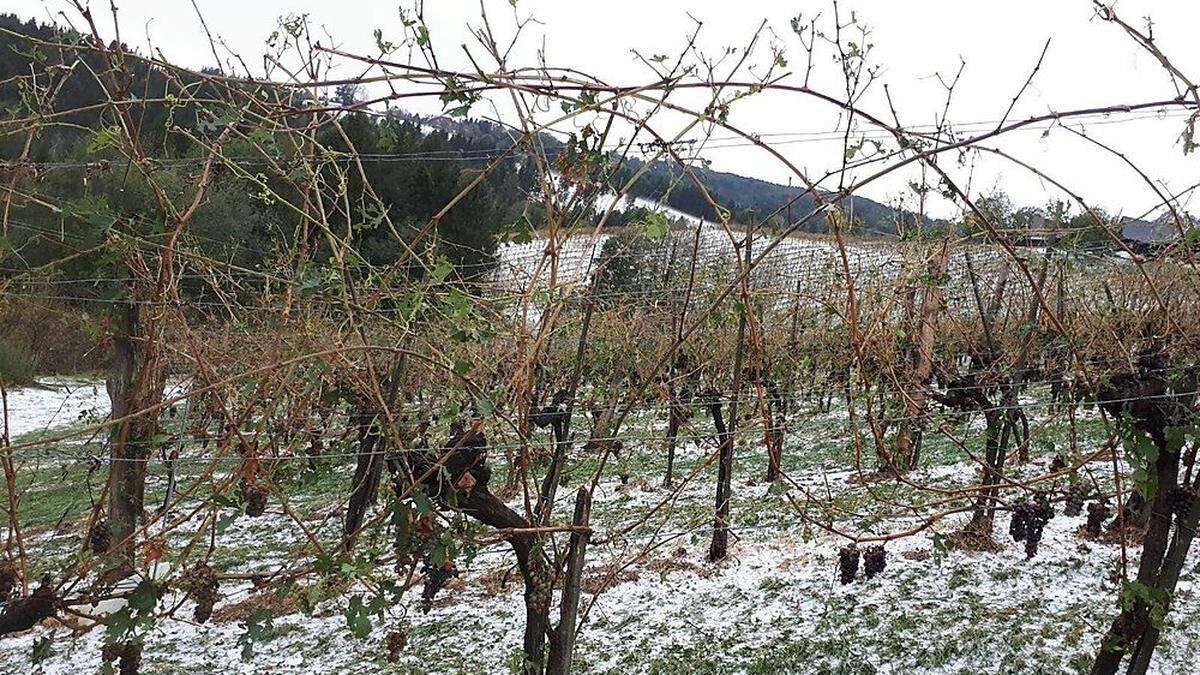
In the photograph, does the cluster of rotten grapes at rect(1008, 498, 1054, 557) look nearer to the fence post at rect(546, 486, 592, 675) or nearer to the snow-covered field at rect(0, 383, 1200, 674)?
the snow-covered field at rect(0, 383, 1200, 674)

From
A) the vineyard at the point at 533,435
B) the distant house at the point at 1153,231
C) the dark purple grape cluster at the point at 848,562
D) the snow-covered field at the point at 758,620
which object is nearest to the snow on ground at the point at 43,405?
the vineyard at the point at 533,435

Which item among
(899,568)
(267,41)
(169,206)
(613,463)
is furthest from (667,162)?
(613,463)

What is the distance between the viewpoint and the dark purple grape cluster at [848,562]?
377cm

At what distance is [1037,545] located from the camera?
444 centimetres

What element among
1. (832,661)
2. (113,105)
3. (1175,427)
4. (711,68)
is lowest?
(832,661)

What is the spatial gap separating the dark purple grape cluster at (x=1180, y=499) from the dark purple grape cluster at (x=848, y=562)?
1284 mm

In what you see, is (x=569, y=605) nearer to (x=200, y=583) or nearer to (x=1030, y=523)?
(x=200, y=583)

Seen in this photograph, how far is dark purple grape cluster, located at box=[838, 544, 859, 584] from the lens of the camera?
148 inches

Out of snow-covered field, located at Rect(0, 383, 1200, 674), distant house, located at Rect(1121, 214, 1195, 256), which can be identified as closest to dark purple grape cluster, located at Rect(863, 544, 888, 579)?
snow-covered field, located at Rect(0, 383, 1200, 674)

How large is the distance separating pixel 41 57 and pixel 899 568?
14.1 feet

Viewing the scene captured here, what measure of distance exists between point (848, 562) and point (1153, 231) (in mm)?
1852

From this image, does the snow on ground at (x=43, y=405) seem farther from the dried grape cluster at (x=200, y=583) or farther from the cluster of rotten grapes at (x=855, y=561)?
the cluster of rotten grapes at (x=855, y=561)

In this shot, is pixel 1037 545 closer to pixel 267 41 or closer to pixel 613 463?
pixel 613 463

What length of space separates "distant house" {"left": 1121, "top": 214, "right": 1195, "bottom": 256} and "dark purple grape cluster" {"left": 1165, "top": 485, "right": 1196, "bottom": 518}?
0.81 meters
